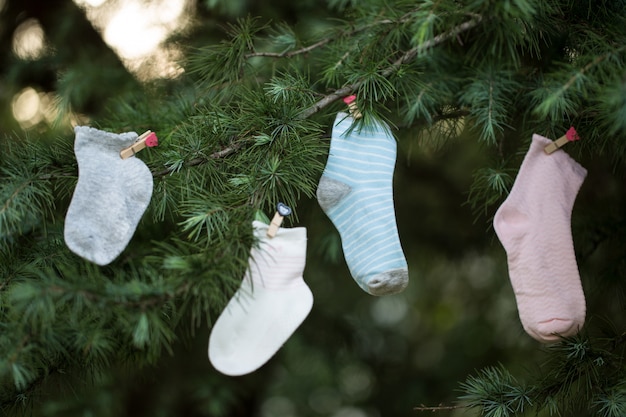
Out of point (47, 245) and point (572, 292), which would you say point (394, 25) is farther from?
point (47, 245)

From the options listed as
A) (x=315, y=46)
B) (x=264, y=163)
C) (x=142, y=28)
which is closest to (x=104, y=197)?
(x=264, y=163)

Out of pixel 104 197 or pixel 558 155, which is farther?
pixel 558 155

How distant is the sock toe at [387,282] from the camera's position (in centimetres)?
106

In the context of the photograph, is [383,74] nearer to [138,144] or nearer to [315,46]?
[315,46]

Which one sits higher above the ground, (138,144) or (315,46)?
(138,144)

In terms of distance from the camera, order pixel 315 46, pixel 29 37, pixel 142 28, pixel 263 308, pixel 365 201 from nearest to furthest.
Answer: pixel 263 308 → pixel 365 201 → pixel 315 46 → pixel 142 28 → pixel 29 37

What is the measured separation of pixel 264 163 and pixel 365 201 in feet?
0.67

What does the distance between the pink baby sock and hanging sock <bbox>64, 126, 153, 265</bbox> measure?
2.05ft

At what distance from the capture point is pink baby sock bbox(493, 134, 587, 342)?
1066mm

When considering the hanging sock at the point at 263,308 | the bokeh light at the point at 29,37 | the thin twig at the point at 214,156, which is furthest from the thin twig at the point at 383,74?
the bokeh light at the point at 29,37

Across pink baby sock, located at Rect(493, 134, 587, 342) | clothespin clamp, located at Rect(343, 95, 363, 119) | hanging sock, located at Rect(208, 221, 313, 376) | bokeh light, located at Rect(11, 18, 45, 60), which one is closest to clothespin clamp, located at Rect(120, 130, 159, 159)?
hanging sock, located at Rect(208, 221, 313, 376)

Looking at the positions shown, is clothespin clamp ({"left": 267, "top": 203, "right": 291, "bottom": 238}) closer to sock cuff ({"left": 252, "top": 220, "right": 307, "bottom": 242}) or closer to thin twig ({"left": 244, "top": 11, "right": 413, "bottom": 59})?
sock cuff ({"left": 252, "top": 220, "right": 307, "bottom": 242})

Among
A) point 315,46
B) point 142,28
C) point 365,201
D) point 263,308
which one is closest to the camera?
point 263,308

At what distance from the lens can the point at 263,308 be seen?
3.27 feet
